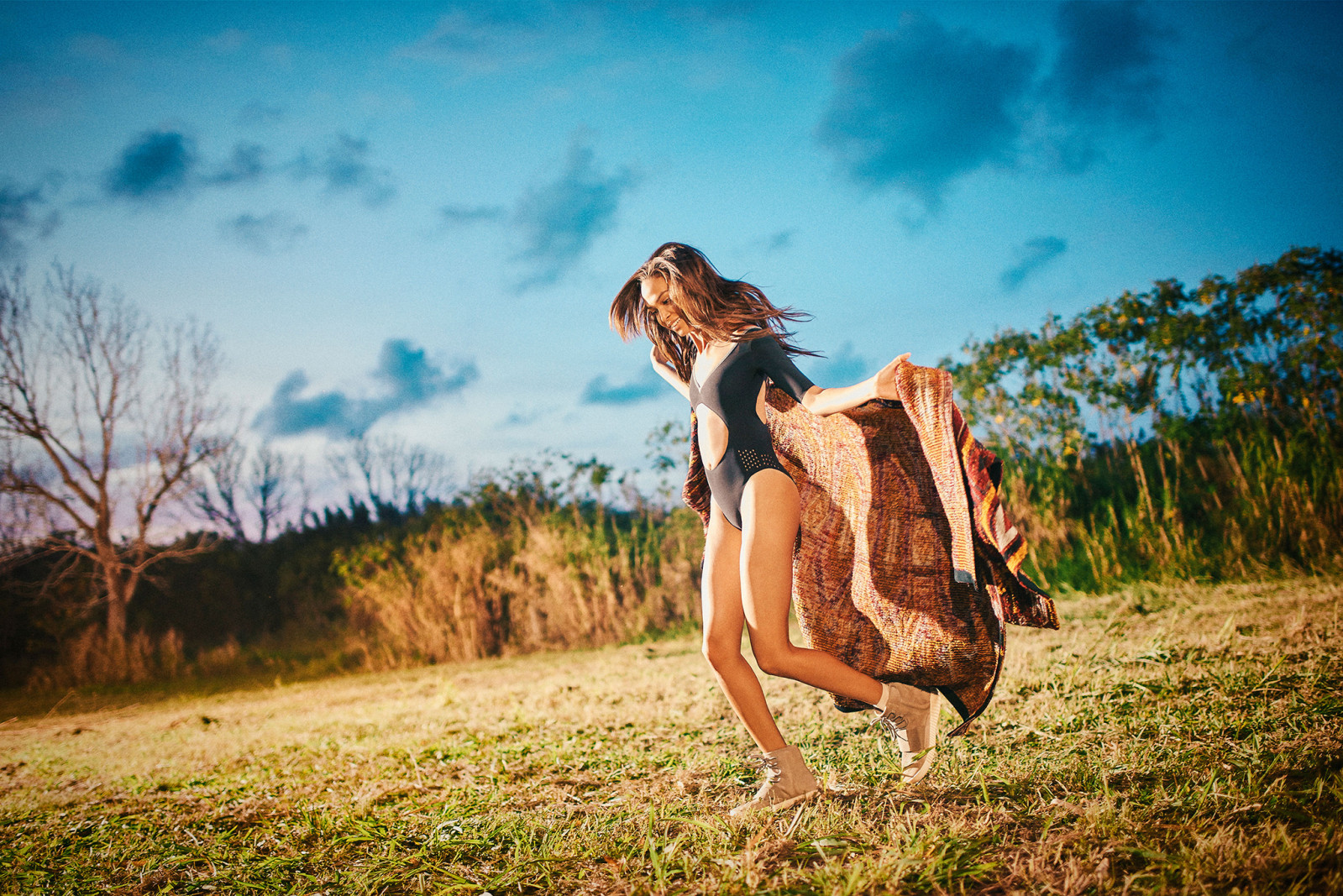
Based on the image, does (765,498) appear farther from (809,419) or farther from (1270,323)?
(1270,323)

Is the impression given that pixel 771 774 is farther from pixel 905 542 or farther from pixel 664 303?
pixel 664 303

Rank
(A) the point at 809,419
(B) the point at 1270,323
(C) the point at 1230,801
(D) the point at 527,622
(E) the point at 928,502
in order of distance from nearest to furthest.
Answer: (C) the point at 1230,801, (E) the point at 928,502, (A) the point at 809,419, (B) the point at 1270,323, (D) the point at 527,622

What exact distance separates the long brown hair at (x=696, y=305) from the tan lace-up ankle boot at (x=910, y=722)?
133 centimetres

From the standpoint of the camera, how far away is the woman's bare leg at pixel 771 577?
2.21 m

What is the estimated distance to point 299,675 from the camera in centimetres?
935

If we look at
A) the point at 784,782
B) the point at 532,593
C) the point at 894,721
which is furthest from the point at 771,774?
the point at 532,593

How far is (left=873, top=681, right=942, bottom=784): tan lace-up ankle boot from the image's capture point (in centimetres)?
240

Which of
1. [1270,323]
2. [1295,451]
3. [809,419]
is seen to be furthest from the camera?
[1270,323]

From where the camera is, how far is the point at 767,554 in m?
2.22

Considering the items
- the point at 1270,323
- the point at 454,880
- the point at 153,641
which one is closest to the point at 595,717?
the point at 454,880

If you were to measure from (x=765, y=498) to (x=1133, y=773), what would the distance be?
1.47 m

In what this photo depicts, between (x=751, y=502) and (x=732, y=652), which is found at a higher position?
(x=751, y=502)

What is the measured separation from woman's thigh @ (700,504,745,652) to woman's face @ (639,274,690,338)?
2.57ft

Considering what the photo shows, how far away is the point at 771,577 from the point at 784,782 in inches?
26.2
